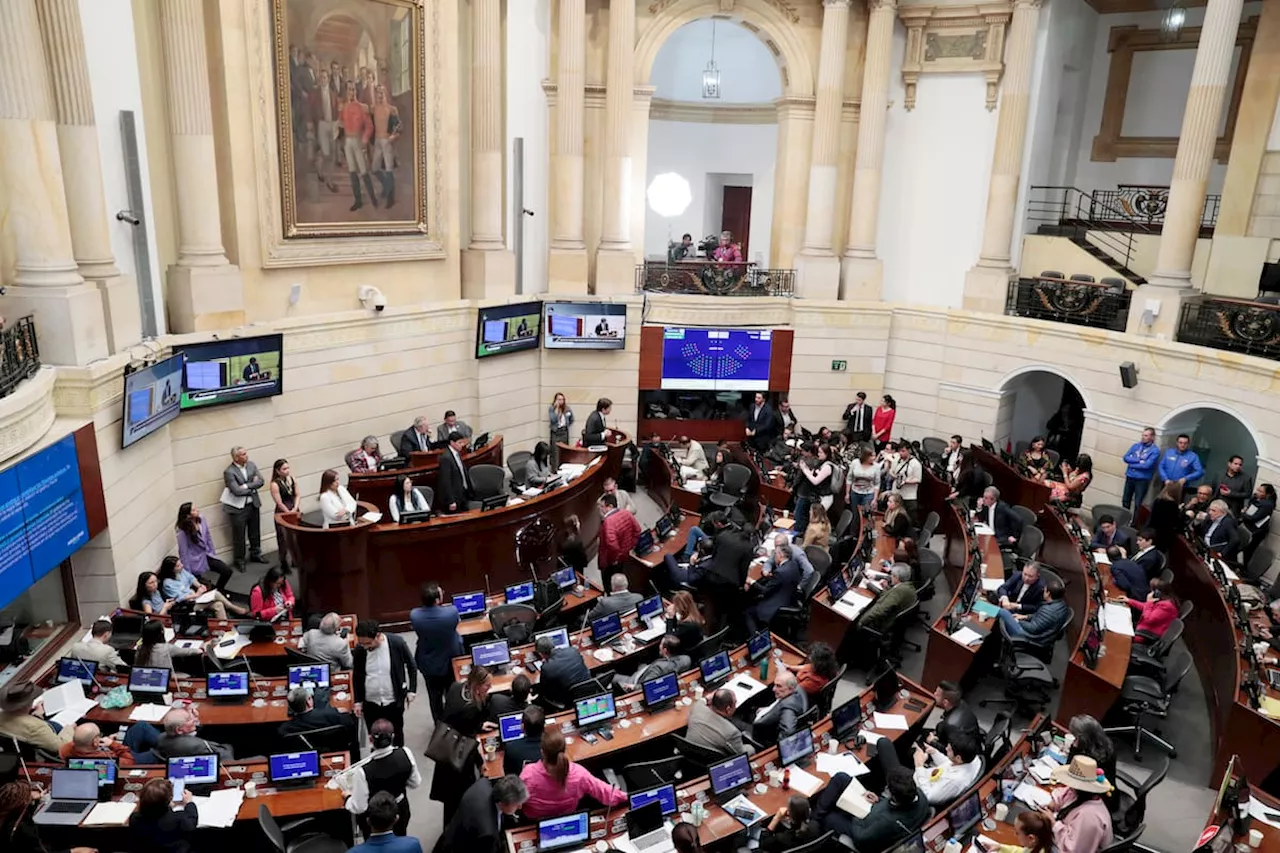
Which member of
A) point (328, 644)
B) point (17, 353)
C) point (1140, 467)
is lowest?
point (328, 644)

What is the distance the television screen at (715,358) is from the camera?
1652 cm

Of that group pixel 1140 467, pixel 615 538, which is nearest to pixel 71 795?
pixel 615 538

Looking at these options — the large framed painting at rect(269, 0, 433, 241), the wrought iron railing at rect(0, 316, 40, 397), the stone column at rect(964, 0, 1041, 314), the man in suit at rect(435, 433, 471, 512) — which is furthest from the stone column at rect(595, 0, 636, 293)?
the wrought iron railing at rect(0, 316, 40, 397)

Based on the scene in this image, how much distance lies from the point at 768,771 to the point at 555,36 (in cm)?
1279

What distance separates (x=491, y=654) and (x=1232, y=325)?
11066 mm

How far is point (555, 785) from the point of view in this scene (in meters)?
6.15

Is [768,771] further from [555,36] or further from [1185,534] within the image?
[555,36]

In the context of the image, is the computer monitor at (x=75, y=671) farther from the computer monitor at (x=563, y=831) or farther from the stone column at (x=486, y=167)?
the stone column at (x=486, y=167)

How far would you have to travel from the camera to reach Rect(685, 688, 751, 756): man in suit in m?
6.99

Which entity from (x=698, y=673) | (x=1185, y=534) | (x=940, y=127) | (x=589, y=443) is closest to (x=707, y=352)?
(x=589, y=443)

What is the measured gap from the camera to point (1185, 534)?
36.6ft

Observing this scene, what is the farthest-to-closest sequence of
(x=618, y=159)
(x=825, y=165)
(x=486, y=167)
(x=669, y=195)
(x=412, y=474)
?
1. (x=669, y=195)
2. (x=825, y=165)
3. (x=618, y=159)
4. (x=486, y=167)
5. (x=412, y=474)

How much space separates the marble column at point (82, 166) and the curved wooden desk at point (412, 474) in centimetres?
300

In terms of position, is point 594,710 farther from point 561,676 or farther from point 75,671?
point 75,671
